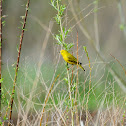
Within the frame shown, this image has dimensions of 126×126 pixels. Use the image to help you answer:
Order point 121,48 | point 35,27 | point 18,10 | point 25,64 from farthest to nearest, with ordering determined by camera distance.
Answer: point 18,10 → point 35,27 → point 121,48 → point 25,64

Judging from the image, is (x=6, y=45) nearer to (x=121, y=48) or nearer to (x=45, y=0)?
(x=45, y=0)

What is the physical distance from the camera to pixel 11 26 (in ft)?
25.2

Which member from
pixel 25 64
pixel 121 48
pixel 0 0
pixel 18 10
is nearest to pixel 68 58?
pixel 25 64

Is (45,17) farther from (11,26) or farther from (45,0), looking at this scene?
(11,26)

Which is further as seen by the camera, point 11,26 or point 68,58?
point 11,26

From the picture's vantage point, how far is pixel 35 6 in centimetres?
738

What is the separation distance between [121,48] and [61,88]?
4966 millimetres

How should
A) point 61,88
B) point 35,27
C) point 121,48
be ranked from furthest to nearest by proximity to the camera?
point 35,27, point 121,48, point 61,88

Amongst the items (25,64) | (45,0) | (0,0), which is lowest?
(25,64)

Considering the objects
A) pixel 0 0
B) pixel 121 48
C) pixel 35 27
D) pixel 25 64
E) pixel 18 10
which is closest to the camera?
pixel 0 0

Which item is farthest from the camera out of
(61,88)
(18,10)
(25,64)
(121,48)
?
(18,10)

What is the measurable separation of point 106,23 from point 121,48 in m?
0.97

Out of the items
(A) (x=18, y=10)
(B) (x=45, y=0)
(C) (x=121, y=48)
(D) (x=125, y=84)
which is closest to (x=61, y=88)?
(D) (x=125, y=84)

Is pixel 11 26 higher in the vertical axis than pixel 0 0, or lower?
higher
